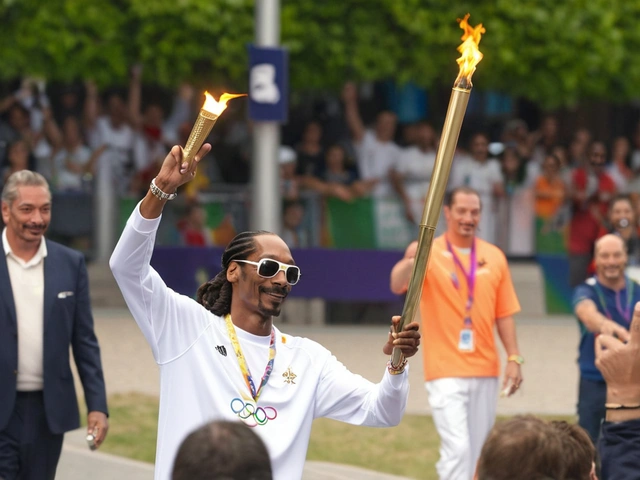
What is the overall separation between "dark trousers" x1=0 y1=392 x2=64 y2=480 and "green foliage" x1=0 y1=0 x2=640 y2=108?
9891 mm

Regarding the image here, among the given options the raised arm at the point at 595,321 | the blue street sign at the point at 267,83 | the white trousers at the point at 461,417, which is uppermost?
the blue street sign at the point at 267,83

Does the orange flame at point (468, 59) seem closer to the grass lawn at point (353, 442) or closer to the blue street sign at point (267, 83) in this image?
the grass lawn at point (353, 442)

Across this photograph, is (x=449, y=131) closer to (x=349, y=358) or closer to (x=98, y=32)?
(x=349, y=358)

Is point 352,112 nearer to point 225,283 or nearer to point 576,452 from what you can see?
point 225,283

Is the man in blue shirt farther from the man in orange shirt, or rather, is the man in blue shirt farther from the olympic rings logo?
the olympic rings logo

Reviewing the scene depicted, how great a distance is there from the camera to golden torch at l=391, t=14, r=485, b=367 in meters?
3.93

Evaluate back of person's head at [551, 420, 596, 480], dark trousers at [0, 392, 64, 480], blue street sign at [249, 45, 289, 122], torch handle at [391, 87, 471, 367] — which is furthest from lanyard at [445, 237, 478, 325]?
blue street sign at [249, 45, 289, 122]

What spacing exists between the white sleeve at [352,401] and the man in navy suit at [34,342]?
1.95 metres

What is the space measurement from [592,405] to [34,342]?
11.5 feet

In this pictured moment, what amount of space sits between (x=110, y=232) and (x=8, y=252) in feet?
32.3

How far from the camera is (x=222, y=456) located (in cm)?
302

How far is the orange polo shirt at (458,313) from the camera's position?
7.81 metres

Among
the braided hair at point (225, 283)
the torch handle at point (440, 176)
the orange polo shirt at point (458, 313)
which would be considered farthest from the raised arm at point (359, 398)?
the orange polo shirt at point (458, 313)

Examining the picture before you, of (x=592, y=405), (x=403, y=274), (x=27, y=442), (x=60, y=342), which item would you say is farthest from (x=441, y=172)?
(x=592, y=405)
